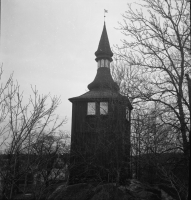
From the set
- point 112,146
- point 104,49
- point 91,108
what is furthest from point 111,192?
point 104,49

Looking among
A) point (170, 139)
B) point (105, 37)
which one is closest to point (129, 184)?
point (170, 139)

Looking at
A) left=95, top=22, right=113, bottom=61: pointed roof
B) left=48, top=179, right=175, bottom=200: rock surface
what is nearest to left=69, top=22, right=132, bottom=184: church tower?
left=48, top=179, right=175, bottom=200: rock surface

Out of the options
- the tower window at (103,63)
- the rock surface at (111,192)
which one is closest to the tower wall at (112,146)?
the rock surface at (111,192)

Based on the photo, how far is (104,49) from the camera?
26.7m

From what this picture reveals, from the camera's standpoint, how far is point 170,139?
8.57 meters

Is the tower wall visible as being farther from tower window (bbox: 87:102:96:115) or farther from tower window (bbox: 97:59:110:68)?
tower window (bbox: 97:59:110:68)

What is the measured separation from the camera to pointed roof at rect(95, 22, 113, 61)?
2638cm

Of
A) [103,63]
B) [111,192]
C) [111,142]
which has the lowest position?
[111,192]

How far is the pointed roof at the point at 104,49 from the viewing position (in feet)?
86.5

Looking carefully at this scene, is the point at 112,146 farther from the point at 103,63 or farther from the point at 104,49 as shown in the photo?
the point at 104,49

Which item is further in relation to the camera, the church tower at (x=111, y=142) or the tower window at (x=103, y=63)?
the tower window at (x=103, y=63)

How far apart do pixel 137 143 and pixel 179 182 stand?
2.59 m

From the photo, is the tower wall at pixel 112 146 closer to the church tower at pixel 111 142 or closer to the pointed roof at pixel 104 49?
the church tower at pixel 111 142

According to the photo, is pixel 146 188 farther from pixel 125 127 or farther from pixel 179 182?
pixel 179 182
